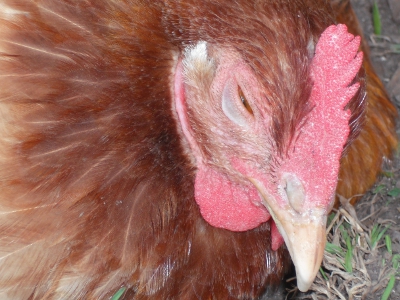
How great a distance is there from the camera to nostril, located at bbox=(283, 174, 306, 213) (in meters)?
1.71

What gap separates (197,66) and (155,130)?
230 millimetres

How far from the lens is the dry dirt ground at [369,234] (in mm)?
2320

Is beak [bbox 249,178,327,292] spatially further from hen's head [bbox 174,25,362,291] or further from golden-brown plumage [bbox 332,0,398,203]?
golden-brown plumage [bbox 332,0,398,203]

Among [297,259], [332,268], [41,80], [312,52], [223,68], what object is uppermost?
[312,52]

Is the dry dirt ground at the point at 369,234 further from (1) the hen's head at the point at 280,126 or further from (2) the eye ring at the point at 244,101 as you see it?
(2) the eye ring at the point at 244,101

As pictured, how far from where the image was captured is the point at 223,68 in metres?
1.83

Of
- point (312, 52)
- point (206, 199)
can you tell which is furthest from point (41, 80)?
point (312, 52)

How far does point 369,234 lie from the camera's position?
2.48 m

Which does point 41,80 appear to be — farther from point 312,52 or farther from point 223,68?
point 312,52

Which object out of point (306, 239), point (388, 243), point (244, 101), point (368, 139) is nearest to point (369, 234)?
point (388, 243)

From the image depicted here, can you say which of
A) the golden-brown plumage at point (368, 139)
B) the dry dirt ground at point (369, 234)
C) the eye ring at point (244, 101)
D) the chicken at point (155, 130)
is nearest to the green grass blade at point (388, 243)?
the dry dirt ground at point (369, 234)

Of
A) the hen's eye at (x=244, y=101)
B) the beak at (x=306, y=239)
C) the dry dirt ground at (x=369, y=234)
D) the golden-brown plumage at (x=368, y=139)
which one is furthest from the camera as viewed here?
the golden-brown plumage at (x=368, y=139)

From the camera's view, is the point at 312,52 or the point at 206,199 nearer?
the point at 312,52

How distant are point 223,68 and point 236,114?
137 mm
